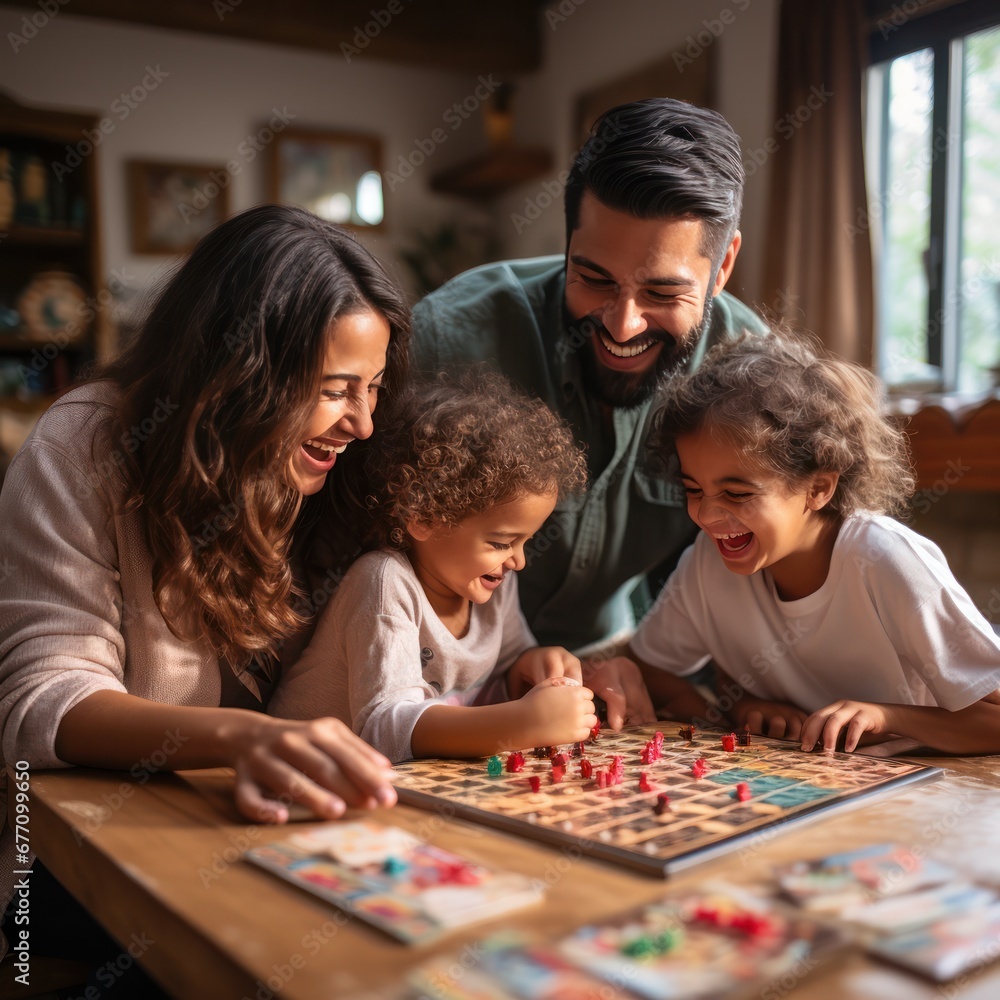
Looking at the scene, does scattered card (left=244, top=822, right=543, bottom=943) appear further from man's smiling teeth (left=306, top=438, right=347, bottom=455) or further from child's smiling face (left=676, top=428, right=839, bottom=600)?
A: child's smiling face (left=676, top=428, right=839, bottom=600)

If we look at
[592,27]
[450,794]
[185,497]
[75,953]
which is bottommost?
[75,953]

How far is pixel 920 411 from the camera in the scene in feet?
9.43

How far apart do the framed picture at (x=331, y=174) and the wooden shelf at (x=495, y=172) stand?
0.39 metres

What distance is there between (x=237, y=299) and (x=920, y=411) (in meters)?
2.20

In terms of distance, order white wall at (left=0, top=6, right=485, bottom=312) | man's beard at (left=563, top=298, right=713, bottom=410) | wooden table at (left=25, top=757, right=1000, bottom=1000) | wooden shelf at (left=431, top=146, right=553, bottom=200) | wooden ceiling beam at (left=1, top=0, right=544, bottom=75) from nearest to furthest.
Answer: wooden table at (left=25, top=757, right=1000, bottom=1000) → man's beard at (left=563, top=298, right=713, bottom=410) → wooden ceiling beam at (left=1, top=0, right=544, bottom=75) → white wall at (left=0, top=6, right=485, bottom=312) → wooden shelf at (left=431, top=146, right=553, bottom=200)

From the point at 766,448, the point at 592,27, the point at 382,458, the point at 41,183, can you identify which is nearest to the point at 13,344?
the point at 41,183

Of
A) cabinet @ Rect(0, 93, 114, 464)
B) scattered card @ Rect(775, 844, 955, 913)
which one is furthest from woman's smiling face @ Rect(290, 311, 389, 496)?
cabinet @ Rect(0, 93, 114, 464)

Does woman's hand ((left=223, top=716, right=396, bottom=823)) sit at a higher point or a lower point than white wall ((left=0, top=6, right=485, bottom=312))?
lower

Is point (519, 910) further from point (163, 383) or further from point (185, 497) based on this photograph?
point (163, 383)

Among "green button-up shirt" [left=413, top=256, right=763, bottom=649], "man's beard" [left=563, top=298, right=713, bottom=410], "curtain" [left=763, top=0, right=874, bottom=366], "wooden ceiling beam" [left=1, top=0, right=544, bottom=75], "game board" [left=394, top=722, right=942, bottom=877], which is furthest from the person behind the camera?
"wooden ceiling beam" [left=1, top=0, right=544, bottom=75]

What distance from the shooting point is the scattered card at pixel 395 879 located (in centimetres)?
72

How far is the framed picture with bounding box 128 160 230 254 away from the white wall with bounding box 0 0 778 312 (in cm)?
→ 6

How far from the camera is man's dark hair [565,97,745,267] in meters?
1.60

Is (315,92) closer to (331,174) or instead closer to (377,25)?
(331,174)
